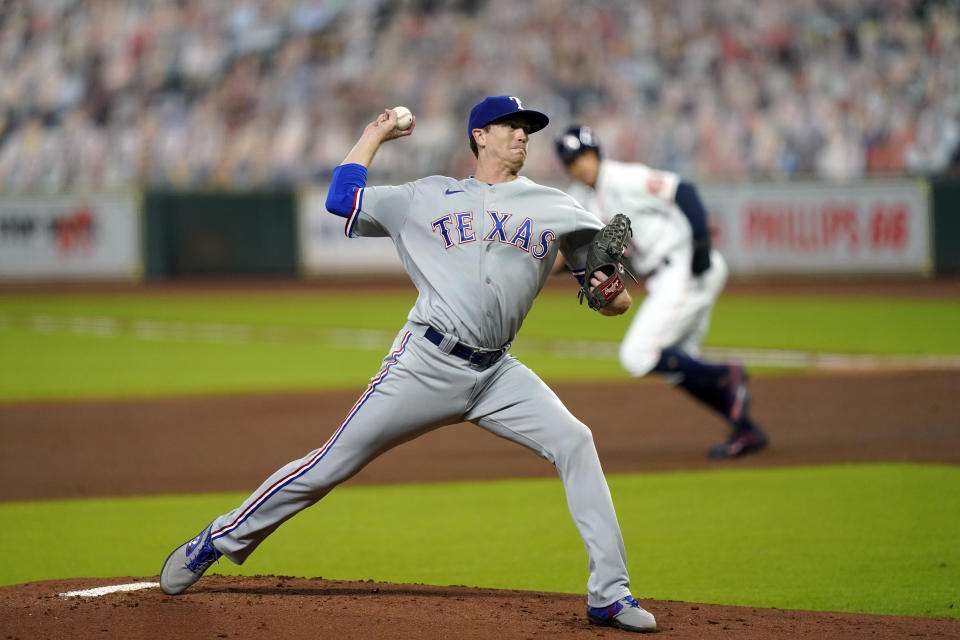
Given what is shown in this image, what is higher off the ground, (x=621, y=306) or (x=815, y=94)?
(x=815, y=94)

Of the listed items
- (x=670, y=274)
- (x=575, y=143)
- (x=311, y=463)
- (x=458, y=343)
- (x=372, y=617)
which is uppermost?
(x=575, y=143)

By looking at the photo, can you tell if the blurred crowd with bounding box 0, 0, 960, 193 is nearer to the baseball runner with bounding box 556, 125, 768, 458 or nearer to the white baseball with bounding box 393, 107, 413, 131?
the baseball runner with bounding box 556, 125, 768, 458

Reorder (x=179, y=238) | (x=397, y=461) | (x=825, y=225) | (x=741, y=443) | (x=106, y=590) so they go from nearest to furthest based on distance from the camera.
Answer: (x=106, y=590)
(x=741, y=443)
(x=397, y=461)
(x=825, y=225)
(x=179, y=238)

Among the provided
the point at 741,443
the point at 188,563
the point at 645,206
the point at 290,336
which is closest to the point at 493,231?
the point at 188,563

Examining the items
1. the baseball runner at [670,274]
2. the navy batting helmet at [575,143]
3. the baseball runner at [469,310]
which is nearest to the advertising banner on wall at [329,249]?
the baseball runner at [670,274]

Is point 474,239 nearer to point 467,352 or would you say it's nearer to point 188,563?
point 467,352

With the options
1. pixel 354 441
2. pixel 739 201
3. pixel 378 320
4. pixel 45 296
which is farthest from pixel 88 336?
pixel 354 441

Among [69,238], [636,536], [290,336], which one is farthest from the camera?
[69,238]

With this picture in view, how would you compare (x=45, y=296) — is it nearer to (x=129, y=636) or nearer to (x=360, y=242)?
(x=360, y=242)
